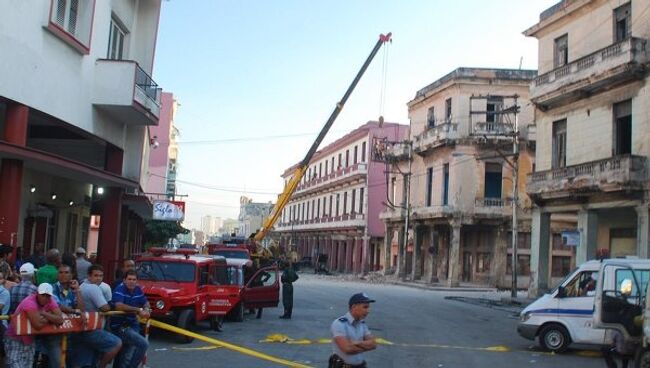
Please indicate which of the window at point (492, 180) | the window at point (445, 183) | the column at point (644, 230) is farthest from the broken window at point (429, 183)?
the column at point (644, 230)

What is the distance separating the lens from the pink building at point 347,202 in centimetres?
6231

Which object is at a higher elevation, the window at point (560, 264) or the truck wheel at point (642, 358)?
the window at point (560, 264)

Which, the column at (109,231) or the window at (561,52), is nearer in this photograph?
the column at (109,231)

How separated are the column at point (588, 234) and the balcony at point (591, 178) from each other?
1071mm

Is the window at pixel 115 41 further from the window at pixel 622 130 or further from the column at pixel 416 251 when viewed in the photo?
the column at pixel 416 251

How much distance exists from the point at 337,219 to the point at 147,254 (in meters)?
54.4

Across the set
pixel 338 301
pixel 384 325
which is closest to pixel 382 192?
pixel 338 301

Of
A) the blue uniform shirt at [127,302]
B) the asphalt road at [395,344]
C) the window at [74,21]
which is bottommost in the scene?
the asphalt road at [395,344]

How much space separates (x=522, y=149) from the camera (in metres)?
46.5

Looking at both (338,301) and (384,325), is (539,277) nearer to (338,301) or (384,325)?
(338,301)

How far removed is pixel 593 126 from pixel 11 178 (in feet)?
74.0

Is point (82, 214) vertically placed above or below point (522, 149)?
below

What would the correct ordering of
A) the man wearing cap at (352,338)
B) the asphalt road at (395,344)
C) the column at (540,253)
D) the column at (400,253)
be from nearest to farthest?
the man wearing cap at (352,338) → the asphalt road at (395,344) → the column at (540,253) → the column at (400,253)

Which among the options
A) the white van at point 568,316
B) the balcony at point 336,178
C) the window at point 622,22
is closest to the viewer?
the white van at point 568,316
